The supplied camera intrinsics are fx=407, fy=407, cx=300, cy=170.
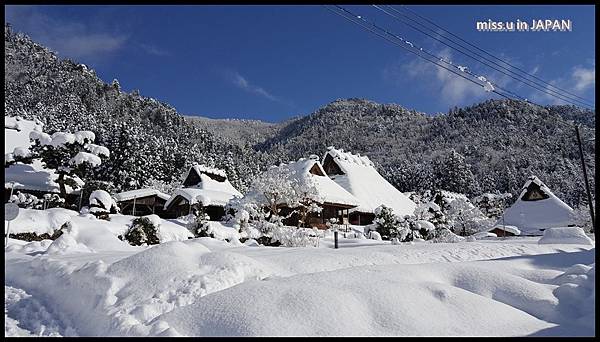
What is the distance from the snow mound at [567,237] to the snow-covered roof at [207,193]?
20.4 metres

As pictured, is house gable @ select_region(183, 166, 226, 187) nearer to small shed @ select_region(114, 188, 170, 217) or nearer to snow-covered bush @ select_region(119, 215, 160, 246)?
small shed @ select_region(114, 188, 170, 217)

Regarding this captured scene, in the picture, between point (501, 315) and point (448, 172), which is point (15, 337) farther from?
point (448, 172)

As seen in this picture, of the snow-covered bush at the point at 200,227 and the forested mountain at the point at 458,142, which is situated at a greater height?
the forested mountain at the point at 458,142

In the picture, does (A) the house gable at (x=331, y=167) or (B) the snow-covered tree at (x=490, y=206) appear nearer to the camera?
(A) the house gable at (x=331, y=167)

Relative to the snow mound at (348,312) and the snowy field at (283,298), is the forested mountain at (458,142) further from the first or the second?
the snow mound at (348,312)

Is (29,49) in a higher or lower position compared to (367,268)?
higher

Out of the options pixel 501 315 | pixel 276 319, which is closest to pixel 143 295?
pixel 276 319

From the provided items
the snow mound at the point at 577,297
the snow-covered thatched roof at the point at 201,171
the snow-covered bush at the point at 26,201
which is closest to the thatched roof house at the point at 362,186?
the snow-covered thatched roof at the point at 201,171

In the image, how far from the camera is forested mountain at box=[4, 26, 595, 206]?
53159 millimetres

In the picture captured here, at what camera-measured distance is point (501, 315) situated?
552 centimetres

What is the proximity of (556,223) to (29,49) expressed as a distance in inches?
3747

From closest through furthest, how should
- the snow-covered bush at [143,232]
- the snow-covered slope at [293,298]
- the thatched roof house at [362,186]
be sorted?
the snow-covered slope at [293,298]
the snow-covered bush at [143,232]
the thatched roof house at [362,186]

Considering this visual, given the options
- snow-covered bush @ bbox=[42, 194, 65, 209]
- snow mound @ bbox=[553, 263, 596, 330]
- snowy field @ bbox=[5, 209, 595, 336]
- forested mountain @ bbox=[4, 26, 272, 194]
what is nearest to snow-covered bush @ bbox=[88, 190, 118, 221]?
snow-covered bush @ bbox=[42, 194, 65, 209]

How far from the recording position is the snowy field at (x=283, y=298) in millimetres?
5047
